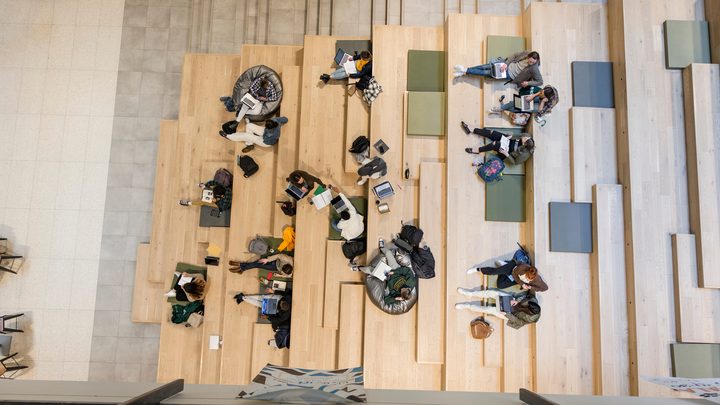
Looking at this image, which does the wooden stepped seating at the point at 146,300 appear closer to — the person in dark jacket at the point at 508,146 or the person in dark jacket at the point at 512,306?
the person in dark jacket at the point at 512,306

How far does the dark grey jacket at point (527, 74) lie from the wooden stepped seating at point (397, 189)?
101cm

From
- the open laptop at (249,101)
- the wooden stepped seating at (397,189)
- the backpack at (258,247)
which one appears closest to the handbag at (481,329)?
the wooden stepped seating at (397,189)

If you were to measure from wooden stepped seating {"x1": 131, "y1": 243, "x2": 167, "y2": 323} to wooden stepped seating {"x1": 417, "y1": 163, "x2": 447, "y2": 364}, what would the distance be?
12.0ft

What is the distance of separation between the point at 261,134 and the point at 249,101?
17.8 inches

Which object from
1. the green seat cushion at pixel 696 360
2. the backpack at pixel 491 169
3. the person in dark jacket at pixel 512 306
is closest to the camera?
the green seat cushion at pixel 696 360

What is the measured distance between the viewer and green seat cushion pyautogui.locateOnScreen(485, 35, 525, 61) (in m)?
5.74

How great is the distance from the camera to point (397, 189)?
5699mm

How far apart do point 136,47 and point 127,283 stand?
356 centimetres

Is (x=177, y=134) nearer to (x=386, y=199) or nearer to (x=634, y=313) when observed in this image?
(x=386, y=199)

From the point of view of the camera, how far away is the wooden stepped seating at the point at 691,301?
4.84 meters

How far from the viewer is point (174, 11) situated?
6.77 m

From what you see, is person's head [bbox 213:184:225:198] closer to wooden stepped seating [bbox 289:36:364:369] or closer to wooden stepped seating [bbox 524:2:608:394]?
wooden stepped seating [bbox 289:36:364:369]

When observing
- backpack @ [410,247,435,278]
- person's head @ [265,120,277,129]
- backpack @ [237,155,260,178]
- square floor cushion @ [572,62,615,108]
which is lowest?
backpack @ [410,247,435,278]

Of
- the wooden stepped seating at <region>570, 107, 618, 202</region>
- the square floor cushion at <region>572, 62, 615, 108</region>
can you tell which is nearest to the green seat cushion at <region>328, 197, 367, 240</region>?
the wooden stepped seating at <region>570, 107, 618, 202</region>
